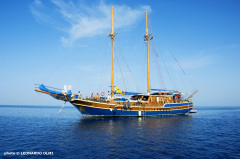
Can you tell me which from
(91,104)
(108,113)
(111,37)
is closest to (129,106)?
(108,113)

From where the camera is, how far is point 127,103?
38312 millimetres

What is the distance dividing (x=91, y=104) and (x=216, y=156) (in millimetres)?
25562

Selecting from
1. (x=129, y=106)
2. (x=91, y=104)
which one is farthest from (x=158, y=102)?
(x=91, y=104)

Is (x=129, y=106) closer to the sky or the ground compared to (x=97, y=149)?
closer to the sky

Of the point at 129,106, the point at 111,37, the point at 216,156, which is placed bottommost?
the point at 216,156

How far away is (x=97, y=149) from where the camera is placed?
15094 mm

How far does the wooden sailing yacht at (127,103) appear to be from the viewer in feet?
111

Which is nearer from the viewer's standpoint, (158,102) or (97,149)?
(97,149)

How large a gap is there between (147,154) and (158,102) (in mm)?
30614

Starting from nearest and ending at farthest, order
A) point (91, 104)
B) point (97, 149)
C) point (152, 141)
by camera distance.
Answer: point (97, 149), point (152, 141), point (91, 104)

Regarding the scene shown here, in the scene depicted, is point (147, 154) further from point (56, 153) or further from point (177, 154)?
point (56, 153)

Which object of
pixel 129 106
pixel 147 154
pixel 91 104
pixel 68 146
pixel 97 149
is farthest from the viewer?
pixel 129 106

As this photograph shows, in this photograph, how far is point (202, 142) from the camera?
1809cm

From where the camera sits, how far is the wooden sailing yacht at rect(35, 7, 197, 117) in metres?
33.8
